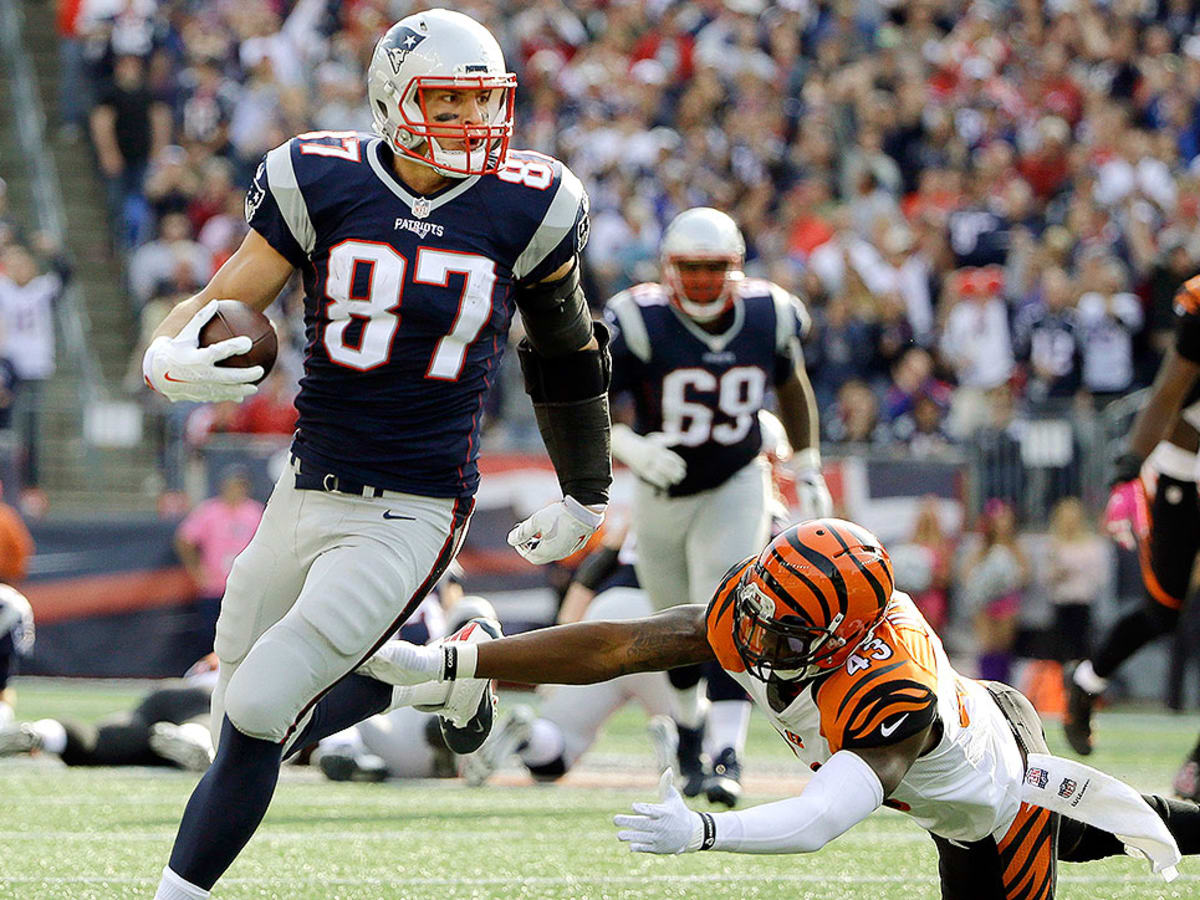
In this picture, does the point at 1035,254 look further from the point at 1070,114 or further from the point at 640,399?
the point at 640,399

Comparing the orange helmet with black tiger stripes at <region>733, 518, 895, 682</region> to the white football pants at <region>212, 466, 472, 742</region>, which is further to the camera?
the white football pants at <region>212, 466, 472, 742</region>

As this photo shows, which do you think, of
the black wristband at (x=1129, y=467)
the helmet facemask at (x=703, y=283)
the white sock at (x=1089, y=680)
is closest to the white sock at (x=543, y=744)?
the helmet facemask at (x=703, y=283)

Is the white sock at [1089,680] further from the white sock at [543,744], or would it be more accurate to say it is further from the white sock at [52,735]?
the white sock at [52,735]

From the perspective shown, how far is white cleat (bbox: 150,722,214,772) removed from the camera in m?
6.60

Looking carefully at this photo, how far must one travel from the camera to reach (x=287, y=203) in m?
3.77

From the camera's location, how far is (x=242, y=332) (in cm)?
359

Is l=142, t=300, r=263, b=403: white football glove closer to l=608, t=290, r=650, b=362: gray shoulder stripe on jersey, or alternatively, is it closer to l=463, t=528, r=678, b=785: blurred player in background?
l=608, t=290, r=650, b=362: gray shoulder stripe on jersey

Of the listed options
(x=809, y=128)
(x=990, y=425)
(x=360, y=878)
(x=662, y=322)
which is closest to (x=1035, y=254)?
(x=990, y=425)

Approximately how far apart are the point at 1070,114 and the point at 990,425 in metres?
3.37

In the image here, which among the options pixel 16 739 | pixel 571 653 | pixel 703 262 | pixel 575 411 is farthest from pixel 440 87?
pixel 16 739

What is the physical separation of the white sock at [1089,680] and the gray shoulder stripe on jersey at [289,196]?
11.5 ft

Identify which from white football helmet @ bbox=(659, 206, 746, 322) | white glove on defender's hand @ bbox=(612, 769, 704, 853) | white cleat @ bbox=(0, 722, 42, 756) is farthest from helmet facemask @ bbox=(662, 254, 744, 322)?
white glove on defender's hand @ bbox=(612, 769, 704, 853)

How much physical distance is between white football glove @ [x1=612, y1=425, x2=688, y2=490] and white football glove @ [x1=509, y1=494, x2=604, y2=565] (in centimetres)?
194

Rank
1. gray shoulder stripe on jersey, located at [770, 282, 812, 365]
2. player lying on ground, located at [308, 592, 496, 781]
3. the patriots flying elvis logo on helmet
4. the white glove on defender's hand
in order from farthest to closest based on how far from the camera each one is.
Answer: player lying on ground, located at [308, 592, 496, 781]
gray shoulder stripe on jersey, located at [770, 282, 812, 365]
the patriots flying elvis logo on helmet
the white glove on defender's hand
